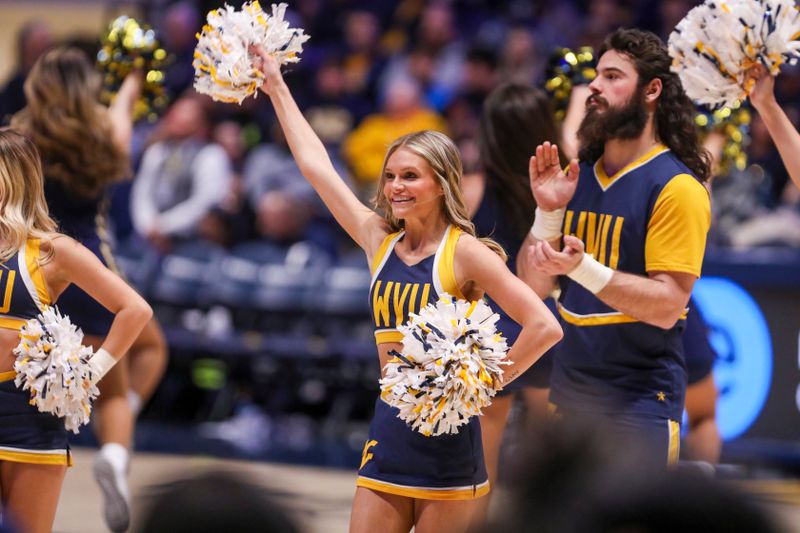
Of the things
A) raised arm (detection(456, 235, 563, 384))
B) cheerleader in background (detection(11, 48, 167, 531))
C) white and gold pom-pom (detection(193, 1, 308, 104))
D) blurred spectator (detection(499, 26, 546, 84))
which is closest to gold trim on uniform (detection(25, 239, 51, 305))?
white and gold pom-pom (detection(193, 1, 308, 104))

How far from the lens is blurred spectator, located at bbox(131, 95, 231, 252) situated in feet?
32.0

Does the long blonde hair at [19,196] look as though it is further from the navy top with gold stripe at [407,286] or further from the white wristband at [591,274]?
the white wristband at [591,274]

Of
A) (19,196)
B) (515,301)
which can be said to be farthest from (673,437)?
(19,196)

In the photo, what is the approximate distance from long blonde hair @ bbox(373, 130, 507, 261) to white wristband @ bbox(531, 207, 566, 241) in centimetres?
26

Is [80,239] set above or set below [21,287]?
above

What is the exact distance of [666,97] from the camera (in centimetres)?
431

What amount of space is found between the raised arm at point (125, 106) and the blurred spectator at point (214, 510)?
13.4 feet

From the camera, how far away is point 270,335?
9047 mm

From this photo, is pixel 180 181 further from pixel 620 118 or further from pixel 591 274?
pixel 591 274

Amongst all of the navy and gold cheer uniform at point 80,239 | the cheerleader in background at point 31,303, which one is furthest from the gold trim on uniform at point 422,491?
the navy and gold cheer uniform at point 80,239

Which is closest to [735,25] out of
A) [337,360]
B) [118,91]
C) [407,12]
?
[118,91]

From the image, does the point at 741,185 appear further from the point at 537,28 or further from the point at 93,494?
the point at 93,494

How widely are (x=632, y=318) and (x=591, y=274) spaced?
0.29m

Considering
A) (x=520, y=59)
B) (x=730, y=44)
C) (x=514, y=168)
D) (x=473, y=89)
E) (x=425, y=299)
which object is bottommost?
(x=425, y=299)
